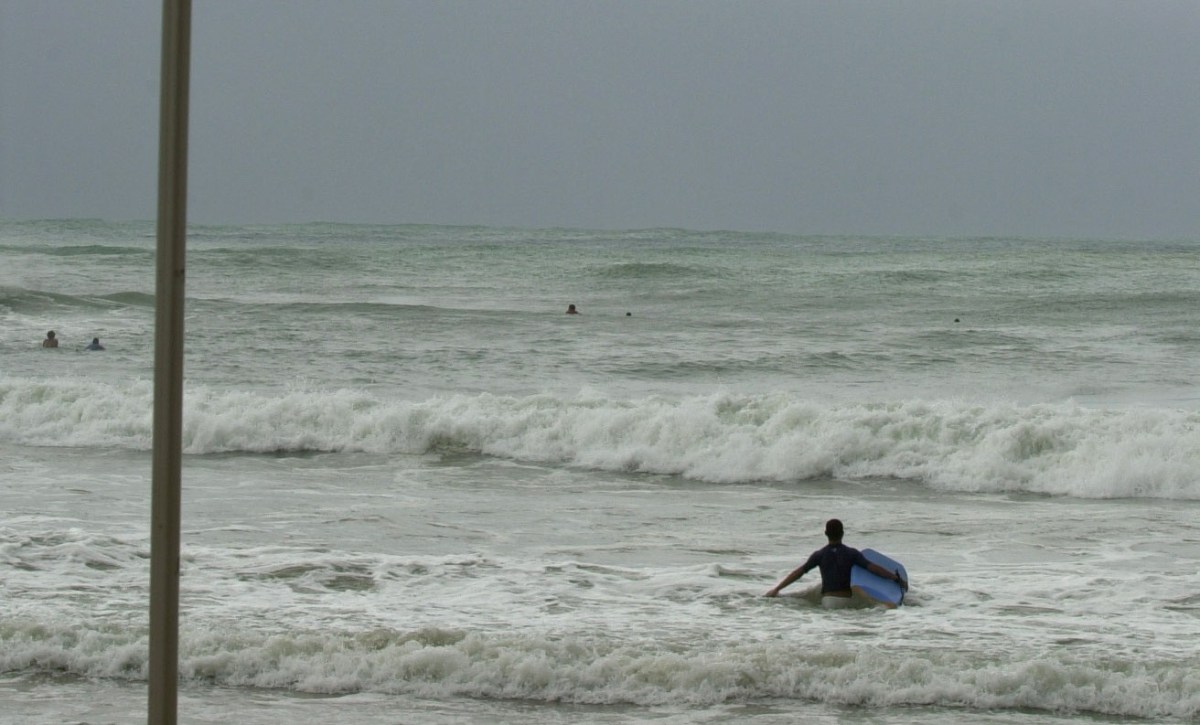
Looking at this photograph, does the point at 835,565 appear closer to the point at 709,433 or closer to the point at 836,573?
the point at 836,573

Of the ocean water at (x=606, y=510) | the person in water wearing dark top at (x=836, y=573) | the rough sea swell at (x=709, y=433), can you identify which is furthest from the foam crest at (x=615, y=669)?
the rough sea swell at (x=709, y=433)

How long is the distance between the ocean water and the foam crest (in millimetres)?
20

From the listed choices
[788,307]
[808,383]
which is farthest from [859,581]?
[788,307]

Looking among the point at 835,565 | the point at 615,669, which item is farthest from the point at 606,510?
the point at 615,669

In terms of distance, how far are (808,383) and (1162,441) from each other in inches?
282

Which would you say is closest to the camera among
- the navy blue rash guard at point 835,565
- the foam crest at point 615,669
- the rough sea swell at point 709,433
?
the foam crest at point 615,669

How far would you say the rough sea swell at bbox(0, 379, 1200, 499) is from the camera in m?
15.6

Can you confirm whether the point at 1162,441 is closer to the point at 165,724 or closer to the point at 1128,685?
the point at 1128,685

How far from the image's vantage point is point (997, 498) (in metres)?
14.6

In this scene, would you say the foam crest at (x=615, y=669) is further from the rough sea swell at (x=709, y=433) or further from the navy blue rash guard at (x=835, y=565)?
the rough sea swell at (x=709, y=433)

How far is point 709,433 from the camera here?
57.0ft

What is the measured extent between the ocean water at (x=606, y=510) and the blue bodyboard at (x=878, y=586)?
0.11m

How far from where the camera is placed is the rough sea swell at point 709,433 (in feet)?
51.0

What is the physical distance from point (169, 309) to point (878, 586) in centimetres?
761
